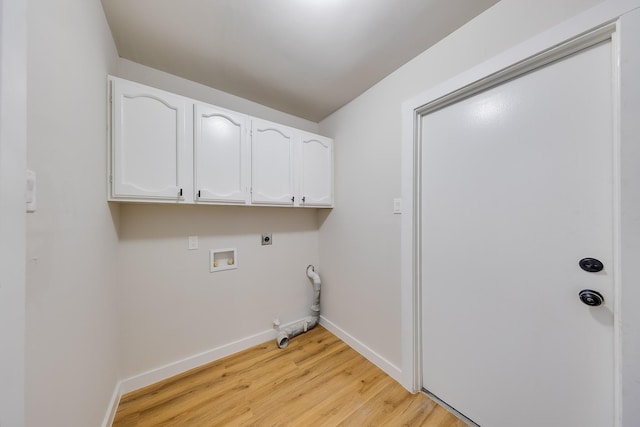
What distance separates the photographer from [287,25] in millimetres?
1283

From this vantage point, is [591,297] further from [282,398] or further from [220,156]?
[220,156]

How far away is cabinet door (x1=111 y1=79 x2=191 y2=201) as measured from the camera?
1295 millimetres

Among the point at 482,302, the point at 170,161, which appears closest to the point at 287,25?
the point at 170,161

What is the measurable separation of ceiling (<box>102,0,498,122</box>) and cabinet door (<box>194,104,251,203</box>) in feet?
1.24

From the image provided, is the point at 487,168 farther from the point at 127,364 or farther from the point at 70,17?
the point at 127,364

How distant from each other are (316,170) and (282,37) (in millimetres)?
1072

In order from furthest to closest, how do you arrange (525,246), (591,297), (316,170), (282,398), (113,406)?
(316,170), (282,398), (113,406), (525,246), (591,297)

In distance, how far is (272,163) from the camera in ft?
6.20

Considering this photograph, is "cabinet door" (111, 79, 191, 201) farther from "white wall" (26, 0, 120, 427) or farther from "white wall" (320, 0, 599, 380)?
"white wall" (320, 0, 599, 380)

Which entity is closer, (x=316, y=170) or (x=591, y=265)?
(x=591, y=265)

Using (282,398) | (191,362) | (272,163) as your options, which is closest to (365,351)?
(282,398)

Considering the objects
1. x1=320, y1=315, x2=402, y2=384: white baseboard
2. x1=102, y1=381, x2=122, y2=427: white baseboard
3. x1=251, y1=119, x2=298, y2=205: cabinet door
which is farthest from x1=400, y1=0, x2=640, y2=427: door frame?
x1=102, y1=381, x2=122, y2=427: white baseboard

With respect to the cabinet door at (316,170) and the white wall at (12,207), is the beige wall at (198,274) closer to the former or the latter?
the cabinet door at (316,170)

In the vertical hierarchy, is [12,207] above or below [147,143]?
below
